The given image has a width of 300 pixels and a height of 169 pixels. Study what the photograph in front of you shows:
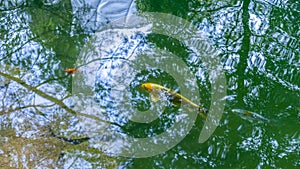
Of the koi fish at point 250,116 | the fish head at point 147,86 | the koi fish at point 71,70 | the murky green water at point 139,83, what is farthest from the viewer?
the koi fish at point 71,70

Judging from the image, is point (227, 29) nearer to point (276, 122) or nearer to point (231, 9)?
point (231, 9)

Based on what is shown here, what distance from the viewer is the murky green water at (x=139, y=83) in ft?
6.91

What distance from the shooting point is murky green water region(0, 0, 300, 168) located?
2105 millimetres

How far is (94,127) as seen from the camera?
87.0 inches

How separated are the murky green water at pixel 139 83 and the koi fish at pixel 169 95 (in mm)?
39

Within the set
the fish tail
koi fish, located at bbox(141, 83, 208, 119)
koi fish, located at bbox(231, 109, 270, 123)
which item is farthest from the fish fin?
koi fish, located at bbox(231, 109, 270, 123)

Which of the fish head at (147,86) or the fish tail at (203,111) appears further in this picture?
the fish head at (147,86)

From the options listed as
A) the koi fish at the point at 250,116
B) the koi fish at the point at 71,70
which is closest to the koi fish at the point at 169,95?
the koi fish at the point at 250,116

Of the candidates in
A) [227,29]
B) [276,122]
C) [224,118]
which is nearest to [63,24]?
[227,29]

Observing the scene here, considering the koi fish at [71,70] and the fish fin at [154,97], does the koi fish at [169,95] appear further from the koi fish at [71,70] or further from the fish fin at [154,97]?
the koi fish at [71,70]

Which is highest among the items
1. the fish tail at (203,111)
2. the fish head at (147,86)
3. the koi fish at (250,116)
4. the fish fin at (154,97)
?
the fish head at (147,86)

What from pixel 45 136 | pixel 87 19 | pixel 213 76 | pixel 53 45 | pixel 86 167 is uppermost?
pixel 87 19

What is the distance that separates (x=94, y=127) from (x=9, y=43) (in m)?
1.05

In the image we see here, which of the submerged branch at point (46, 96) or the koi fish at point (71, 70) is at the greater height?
the koi fish at point (71, 70)
